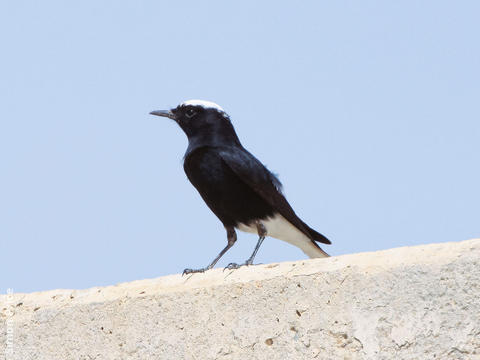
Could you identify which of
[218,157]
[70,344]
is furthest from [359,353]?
[218,157]

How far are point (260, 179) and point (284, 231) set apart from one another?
417mm

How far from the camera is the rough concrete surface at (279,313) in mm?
3332

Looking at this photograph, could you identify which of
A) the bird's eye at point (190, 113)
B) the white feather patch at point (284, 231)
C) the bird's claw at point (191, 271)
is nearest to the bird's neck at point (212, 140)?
the bird's eye at point (190, 113)

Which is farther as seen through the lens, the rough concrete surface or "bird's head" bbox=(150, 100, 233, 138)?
"bird's head" bbox=(150, 100, 233, 138)

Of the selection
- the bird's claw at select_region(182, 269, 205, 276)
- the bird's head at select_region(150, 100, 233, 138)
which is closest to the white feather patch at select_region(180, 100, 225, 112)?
the bird's head at select_region(150, 100, 233, 138)

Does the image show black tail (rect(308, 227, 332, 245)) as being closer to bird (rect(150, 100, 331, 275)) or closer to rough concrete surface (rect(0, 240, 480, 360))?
bird (rect(150, 100, 331, 275))

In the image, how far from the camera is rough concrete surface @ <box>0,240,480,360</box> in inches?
131

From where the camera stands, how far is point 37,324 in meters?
4.29

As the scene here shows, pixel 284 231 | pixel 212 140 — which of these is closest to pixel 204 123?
pixel 212 140

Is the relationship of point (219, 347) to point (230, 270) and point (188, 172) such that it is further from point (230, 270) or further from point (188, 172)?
point (188, 172)

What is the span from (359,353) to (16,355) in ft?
5.56

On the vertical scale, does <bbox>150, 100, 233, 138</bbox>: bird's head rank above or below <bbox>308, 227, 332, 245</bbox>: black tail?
above

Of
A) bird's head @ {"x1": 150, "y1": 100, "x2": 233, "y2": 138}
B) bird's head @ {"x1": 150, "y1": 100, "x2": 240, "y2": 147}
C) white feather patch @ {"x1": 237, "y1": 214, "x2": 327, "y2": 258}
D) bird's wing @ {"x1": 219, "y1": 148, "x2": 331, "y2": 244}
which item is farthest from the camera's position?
bird's head @ {"x1": 150, "y1": 100, "x2": 233, "y2": 138}

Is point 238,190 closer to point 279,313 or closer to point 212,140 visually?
point 212,140
